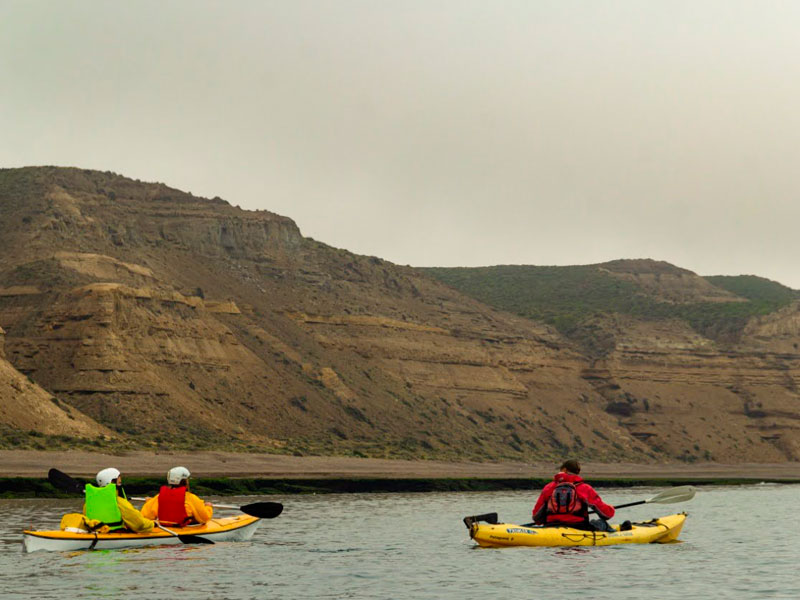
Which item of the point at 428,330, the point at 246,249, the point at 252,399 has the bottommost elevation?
the point at 252,399

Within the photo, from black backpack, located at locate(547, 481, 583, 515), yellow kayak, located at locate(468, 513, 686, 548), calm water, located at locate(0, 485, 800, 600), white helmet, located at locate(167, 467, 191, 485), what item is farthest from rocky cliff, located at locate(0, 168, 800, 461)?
black backpack, located at locate(547, 481, 583, 515)

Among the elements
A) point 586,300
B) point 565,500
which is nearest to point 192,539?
point 565,500

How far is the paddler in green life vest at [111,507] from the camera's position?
28.8 m

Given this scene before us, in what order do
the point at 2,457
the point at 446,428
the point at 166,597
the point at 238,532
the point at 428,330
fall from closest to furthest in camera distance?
the point at 166,597 < the point at 238,532 < the point at 2,457 < the point at 446,428 < the point at 428,330

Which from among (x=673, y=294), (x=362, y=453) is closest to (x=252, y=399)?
(x=362, y=453)

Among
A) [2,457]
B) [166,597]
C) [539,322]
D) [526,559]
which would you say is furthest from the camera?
[539,322]

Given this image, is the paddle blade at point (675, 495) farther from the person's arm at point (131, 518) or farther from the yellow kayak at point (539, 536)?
the person's arm at point (131, 518)

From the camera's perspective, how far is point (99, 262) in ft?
294

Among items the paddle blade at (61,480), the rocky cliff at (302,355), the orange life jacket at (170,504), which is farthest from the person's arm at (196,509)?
the rocky cliff at (302,355)

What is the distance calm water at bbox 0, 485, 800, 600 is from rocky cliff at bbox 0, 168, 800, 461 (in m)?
35.1

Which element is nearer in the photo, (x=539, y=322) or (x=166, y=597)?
(x=166, y=597)

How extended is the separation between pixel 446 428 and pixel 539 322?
43069 mm

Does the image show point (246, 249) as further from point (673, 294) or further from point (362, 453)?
point (673, 294)

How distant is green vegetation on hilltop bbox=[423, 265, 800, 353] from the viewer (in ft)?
428
